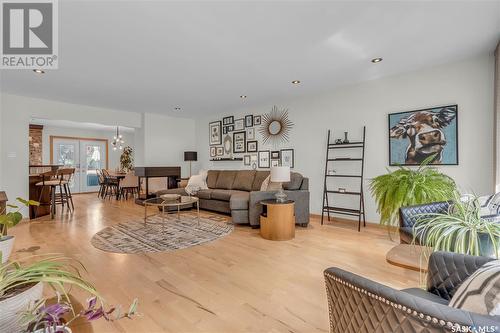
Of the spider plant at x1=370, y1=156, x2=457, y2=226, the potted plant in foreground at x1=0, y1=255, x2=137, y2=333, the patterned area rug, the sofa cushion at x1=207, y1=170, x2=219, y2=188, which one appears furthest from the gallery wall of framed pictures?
the potted plant in foreground at x1=0, y1=255, x2=137, y2=333

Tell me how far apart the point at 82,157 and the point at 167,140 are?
4465 mm

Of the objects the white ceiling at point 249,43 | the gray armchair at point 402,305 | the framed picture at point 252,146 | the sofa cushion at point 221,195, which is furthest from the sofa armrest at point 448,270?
the framed picture at point 252,146

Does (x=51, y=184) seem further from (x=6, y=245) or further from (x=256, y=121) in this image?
(x=6, y=245)

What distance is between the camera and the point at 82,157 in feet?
30.7

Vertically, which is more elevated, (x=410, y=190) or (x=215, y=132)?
(x=215, y=132)

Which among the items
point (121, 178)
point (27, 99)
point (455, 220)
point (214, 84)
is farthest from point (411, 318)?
point (121, 178)

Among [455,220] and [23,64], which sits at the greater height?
[23,64]

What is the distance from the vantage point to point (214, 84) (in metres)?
4.40

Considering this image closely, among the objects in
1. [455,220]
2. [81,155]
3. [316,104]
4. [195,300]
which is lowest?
[195,300]

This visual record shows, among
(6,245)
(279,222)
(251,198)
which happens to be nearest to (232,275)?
(279,222)

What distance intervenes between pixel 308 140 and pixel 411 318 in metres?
4.58

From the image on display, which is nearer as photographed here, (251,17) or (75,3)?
(75,3)

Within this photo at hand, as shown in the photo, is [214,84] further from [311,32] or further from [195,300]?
[195,300]

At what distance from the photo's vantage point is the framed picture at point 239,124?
6338mm
